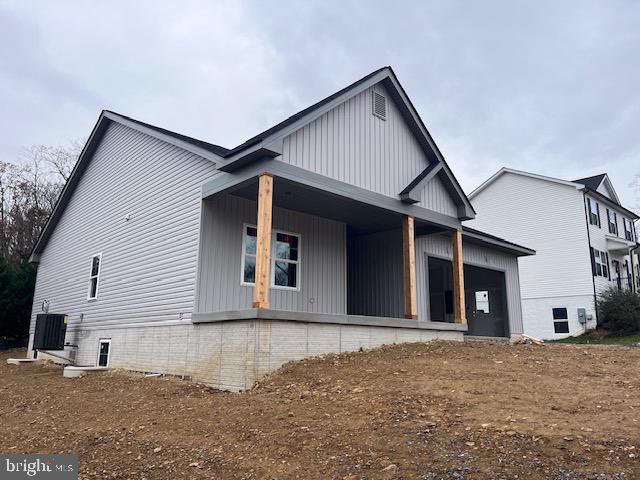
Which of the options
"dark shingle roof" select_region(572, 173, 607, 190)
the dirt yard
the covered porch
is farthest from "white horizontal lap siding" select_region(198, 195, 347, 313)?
"dark shingle roof" select_region(572, 173, 607, 190)

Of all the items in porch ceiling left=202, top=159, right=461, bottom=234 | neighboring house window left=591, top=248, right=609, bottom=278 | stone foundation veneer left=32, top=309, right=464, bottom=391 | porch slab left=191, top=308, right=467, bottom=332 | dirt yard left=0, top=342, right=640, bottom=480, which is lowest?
dirt yard left=0, top=342, right=640, bottom=480

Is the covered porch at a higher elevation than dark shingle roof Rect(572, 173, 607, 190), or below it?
below

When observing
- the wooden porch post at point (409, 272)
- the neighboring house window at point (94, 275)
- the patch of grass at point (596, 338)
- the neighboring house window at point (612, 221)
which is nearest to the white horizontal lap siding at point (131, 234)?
the neighboring house window at point (94, 275)

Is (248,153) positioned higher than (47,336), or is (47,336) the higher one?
(248,153)

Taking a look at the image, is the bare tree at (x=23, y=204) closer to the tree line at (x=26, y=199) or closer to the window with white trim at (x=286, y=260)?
the tree line at (x=26, y=199)

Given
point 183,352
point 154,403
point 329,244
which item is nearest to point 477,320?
point 329,244

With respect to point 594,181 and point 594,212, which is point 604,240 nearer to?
point 594,212

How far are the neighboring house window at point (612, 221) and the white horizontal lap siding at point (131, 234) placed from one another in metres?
25.4

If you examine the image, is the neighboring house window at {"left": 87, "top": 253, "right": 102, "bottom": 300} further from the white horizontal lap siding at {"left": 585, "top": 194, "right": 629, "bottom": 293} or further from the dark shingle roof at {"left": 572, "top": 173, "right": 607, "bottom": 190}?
the dark shingle roof at {"left": 572, "top": 173, "right": 607, "bottom": 190}

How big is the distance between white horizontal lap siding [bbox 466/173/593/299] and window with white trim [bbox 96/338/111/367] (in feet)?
67.7

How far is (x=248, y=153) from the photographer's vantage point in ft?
28.1

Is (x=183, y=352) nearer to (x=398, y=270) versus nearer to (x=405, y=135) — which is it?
(x=398, y=270)

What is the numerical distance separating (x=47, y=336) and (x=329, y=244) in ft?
27.6

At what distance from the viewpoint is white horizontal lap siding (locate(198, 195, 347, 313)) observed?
9.79 meters
